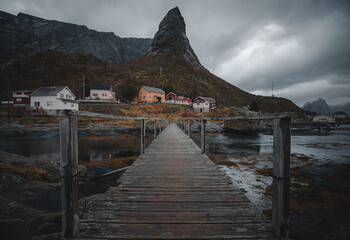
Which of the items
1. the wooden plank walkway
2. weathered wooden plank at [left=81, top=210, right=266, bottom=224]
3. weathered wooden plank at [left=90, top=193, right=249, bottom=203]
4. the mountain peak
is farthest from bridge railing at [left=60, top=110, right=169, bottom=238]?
the mountain peak

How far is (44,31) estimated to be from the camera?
191 metres

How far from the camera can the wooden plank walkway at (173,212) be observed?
209cm

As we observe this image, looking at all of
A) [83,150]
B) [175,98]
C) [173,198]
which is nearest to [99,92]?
[175,98]

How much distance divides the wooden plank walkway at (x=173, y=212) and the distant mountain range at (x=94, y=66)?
53.8 meters

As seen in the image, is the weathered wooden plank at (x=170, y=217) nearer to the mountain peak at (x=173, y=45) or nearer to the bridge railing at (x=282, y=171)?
the bridge railing at (x=282, y=171)

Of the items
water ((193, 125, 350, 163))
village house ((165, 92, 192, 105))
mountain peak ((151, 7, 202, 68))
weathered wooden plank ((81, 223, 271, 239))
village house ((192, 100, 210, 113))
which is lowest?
water ((193, 125, 350, 163))

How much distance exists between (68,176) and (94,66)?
12257 centimetres

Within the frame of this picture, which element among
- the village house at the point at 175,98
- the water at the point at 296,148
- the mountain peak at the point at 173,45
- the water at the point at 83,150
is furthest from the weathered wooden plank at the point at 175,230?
the mountain peak at the point at 173,45

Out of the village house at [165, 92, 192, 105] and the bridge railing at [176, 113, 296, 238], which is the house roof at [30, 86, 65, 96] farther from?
the bridge railing at [176, 113, 296, 238]

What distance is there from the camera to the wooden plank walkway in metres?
2.09

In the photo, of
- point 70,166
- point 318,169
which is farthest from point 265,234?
point 318,169

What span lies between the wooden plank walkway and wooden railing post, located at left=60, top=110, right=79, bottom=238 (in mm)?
241

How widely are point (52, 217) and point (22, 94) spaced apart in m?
58.5

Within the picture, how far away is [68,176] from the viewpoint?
6.22 ft
